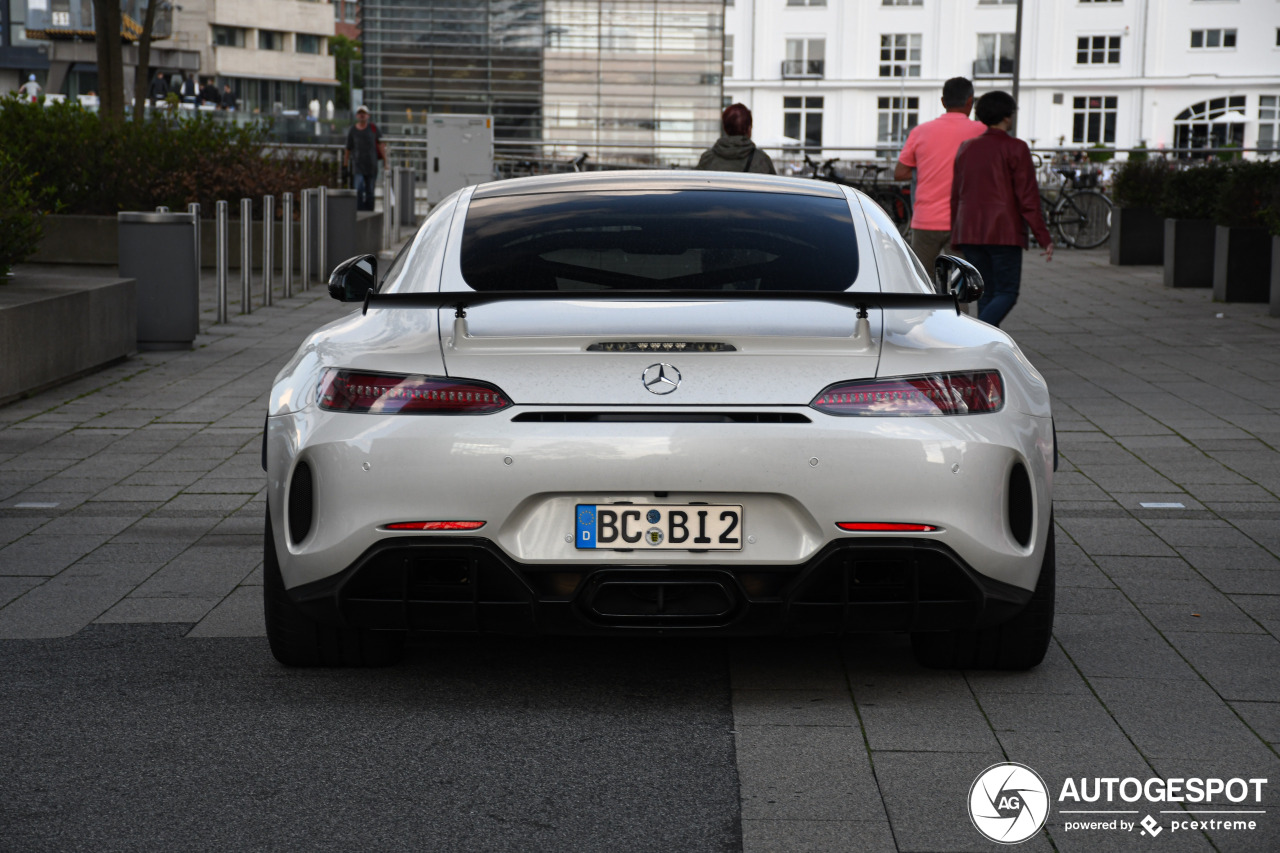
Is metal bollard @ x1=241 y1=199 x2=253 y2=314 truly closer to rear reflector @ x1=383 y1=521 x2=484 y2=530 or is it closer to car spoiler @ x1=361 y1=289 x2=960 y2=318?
car spoiler @ x1=361 y1=289 x2=960 y2=318

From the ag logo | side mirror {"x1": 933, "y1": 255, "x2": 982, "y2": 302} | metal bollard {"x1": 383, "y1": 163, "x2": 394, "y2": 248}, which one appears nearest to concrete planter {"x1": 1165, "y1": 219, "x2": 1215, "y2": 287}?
metal bollard {"x1": 383, "y1": 163, "x2": 394, "y2": 248}

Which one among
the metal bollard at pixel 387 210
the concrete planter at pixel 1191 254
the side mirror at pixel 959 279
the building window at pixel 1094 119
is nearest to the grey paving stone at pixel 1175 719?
the side mirror at pixel 959 279

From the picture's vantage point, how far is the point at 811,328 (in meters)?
4.02

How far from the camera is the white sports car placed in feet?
12.7

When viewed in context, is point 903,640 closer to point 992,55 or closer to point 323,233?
point 323,233

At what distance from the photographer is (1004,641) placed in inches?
174

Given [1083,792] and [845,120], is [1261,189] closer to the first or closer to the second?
[1083,792]

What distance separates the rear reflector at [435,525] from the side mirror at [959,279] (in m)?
1.79

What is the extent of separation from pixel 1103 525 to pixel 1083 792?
301cm

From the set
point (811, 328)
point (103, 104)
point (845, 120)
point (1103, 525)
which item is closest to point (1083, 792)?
point (811, 328)

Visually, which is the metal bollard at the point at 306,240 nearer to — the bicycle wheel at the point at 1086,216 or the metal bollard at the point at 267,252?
the metal bollard at the point at 267,252

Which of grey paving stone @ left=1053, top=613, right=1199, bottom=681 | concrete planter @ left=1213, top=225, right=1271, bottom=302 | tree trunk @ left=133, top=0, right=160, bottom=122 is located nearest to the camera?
grey paving stone @ left=1053, top=613, right=1199, bottom=681

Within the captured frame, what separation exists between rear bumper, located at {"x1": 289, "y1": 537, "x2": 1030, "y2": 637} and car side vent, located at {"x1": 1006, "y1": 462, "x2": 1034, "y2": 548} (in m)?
0.13

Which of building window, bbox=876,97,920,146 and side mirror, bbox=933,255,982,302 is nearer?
side mirror, bbox=933,255,982,302
